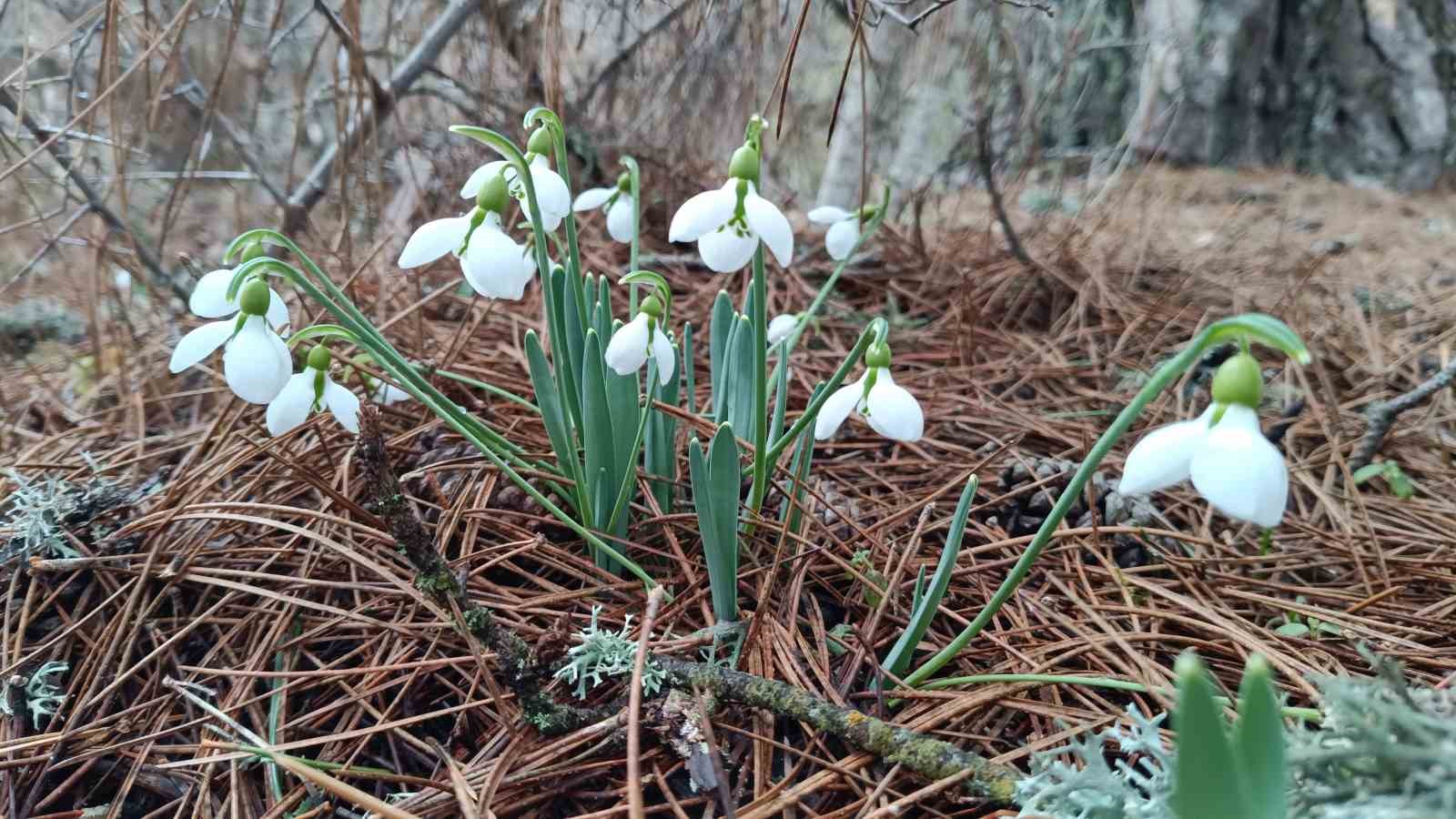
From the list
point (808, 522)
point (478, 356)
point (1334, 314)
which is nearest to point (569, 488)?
point (808, 522)

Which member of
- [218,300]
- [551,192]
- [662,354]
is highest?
[551,192]

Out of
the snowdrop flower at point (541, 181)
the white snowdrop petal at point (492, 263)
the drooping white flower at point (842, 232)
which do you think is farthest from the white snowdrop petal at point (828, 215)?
the white snowdrop petal at point (492, 263)

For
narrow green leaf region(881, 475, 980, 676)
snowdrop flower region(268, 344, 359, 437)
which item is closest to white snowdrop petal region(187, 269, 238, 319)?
snowdrop flower region(268, 344, 359, 437)

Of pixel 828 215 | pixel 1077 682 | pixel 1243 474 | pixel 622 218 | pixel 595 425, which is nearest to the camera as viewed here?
pixel 1243 474

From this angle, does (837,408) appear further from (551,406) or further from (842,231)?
(842,231)

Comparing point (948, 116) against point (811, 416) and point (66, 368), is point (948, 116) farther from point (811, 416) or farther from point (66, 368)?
point (66, 368)

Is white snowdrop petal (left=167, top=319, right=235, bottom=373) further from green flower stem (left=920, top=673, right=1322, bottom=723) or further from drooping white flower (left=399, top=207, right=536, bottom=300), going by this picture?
green flower stem (left=920, top=673, right=1322, bottom=723)

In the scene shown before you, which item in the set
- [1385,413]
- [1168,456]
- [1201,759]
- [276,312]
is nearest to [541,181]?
[276,312]

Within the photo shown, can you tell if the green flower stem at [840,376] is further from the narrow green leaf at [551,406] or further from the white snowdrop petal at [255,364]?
the white snowdrop petal at [255,364]
